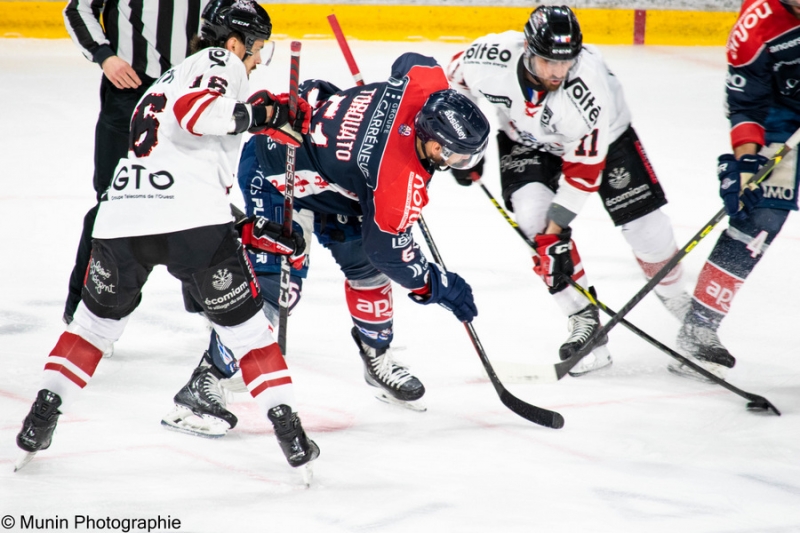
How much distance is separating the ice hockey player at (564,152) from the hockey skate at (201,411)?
1.12m

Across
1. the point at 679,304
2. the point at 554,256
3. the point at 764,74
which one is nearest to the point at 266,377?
the point at 554,256

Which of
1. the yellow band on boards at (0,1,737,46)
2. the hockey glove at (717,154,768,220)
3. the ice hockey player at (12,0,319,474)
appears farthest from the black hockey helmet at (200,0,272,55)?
the yellow band on boards at (0,1,737,46)

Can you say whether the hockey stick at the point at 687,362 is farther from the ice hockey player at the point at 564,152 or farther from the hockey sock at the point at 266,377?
the hockey sock at the point at 266,377

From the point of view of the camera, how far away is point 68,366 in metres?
2.15

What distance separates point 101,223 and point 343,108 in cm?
72

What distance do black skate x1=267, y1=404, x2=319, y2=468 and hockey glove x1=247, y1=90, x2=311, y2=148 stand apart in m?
0.67

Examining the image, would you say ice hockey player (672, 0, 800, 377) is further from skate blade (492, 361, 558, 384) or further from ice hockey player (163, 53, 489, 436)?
ice hockey player (163, 53, 489, 436)

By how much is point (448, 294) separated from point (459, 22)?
17.1ft

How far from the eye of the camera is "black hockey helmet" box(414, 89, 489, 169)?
2213 mm

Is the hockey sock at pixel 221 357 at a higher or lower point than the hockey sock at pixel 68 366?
lower

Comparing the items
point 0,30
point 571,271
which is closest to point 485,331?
point 571,271

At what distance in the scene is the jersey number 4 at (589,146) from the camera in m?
2.85

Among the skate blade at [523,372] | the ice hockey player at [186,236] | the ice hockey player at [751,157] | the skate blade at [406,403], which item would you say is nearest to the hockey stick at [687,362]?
the skate blade at [523,372]

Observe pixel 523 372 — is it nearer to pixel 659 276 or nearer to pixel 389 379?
pixel 389 379
